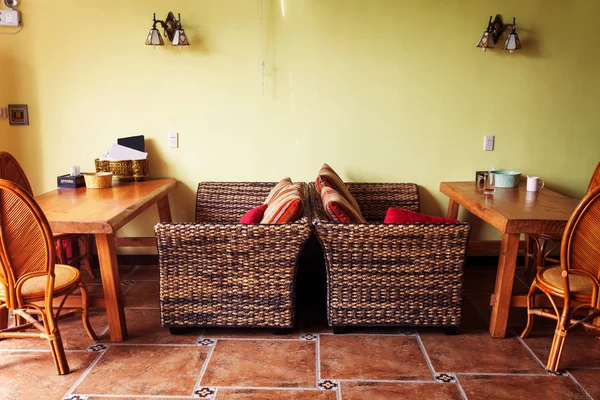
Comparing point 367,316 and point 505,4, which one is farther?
point 505,4

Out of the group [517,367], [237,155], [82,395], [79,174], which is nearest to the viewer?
[82,395]

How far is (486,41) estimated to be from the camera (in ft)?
11.3

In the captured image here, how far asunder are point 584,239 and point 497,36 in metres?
1.76

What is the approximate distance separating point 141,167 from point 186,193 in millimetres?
400

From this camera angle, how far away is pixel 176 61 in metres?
3.59

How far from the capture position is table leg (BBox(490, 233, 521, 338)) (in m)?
2.65

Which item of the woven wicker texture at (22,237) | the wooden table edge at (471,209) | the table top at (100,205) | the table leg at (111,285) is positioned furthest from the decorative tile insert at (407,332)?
the woven wicker texture at (22,237)

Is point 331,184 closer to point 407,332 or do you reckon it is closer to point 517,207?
point 407,332

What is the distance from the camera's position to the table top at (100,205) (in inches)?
98.0

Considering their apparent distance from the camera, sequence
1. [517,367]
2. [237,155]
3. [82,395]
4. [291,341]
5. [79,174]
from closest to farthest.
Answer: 1. [82,395]
2. [517,367]
3. [291,341]
4. [79,174]
5. [237,155]

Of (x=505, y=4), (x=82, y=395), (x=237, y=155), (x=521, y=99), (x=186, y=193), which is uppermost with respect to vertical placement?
(x=505, y=4)

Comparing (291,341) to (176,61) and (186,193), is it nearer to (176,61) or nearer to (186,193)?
(186,193)

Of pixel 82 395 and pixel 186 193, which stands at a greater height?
pixel 186 193

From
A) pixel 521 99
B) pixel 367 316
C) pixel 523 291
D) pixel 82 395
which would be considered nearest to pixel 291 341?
pixel 367 316
